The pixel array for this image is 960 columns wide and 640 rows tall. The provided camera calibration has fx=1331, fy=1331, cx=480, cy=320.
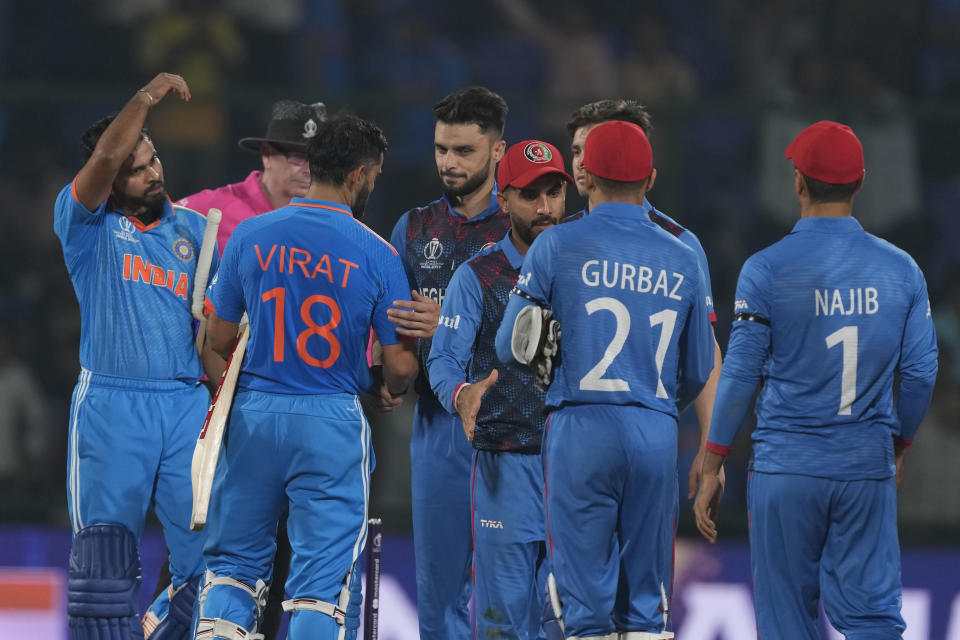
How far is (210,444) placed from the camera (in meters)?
4.96

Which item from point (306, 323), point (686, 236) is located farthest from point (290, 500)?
point (686, 236)

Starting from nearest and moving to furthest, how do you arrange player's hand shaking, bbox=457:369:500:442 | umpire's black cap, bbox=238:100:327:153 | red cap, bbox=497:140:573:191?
player's hand shaking, bbox=457:369:500:442 < red cap, bbox=497:140:573:191 < umpire's black cap, bbox=238:100:327:153

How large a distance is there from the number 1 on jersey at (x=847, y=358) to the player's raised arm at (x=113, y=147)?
9.09 ft

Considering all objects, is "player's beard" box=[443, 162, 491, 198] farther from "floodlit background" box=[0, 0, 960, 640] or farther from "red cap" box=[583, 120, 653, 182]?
"floodlit background" box=[0, 0, 960, 640]

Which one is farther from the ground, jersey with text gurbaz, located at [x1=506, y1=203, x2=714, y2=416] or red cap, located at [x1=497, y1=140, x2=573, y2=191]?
red cap, located at [x1=497, y1=140, x2=573, y2=191]

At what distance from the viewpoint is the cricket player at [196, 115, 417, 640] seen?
4.95 m

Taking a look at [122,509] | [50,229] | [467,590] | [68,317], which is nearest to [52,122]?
[50,229]

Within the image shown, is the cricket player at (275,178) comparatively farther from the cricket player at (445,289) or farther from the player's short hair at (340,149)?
the player's short hair at (340,149)

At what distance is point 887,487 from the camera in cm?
511

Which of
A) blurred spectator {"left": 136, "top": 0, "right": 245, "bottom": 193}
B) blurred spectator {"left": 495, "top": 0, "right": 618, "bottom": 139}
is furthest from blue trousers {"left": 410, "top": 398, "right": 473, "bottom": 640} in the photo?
blurred spectator {"left": 495, "top": 0, "right": 618, "bottom": 139}

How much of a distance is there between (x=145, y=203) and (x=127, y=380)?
76cm

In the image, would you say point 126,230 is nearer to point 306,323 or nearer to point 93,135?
point 93,135

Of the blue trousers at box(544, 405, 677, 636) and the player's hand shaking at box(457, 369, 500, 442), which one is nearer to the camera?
the blue trousers at box(544, 405, 677, 636)

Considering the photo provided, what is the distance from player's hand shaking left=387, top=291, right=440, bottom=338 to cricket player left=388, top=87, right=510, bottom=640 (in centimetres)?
18
